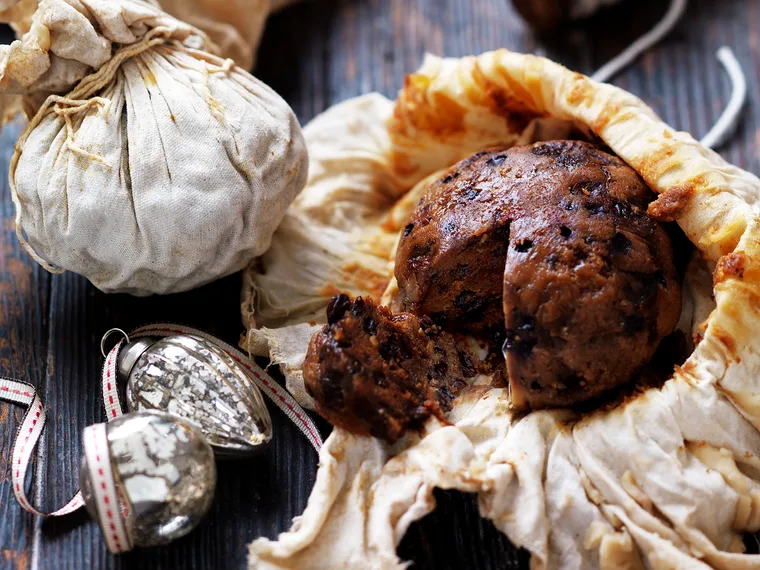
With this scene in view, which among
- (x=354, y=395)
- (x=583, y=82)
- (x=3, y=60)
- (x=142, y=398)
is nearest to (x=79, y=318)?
(x=142, y=398)

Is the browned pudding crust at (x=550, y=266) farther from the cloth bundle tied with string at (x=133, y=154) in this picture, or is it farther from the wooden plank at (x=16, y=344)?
Result: the wooden plank at (x=16, y=344)

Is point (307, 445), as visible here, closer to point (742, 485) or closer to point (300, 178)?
point (300, 178)

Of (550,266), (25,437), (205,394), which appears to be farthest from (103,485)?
(550,266)

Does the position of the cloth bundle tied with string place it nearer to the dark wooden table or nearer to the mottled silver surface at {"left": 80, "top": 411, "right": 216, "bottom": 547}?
the dark wooden table

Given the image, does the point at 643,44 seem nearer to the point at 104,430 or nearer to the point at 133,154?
the point at 133,154

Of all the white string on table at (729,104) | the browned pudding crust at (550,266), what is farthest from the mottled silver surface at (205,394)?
the white string on table at (729,104)

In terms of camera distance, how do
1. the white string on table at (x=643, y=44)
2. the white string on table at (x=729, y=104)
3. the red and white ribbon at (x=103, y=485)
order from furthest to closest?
the white string on table at (x=643, y=44), the white string on table at (x=729, y=104), the red and white ribbon at (x=103, y=485)

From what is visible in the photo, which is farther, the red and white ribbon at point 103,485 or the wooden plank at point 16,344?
the wooden plank at point 16,344
